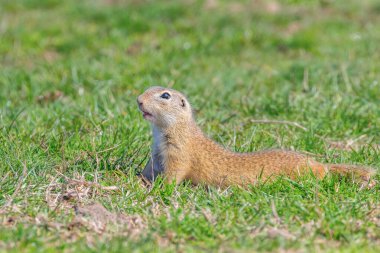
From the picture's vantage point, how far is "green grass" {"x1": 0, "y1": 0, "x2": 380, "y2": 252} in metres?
4.86

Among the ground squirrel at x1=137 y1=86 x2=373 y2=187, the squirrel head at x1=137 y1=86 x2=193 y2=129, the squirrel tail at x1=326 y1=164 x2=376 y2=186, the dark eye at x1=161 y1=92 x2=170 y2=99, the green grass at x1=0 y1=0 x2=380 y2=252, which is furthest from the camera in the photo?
the dark eye at x1=161 y1=92 x2=170 y2=99

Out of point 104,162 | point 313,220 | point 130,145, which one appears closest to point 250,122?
point 130,145

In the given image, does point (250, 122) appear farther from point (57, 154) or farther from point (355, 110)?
point (57, 154)

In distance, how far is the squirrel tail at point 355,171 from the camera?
5.80m

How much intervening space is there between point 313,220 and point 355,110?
9.93 ft

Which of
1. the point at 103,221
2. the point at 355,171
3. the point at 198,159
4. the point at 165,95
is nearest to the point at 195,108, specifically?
the point at 165,95

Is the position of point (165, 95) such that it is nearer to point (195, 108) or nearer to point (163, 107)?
point (163, 107)

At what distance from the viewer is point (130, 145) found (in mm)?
6668

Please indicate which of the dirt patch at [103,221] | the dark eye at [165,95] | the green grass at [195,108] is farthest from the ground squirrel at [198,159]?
the dirt patch at [103,221]

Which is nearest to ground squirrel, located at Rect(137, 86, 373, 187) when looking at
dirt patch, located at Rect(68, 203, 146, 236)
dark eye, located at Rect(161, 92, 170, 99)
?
dark eye, located at Rect(161, 92, 170, 99)

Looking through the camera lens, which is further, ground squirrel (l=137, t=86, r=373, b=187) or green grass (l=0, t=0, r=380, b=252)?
ground squirrel (l=137, t=86, r=373, b=187)

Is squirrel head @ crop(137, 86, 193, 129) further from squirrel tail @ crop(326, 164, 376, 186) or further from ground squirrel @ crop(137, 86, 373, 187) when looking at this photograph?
squirrel tail @ crop(326, 164, 376, 186)

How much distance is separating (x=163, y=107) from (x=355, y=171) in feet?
5.28

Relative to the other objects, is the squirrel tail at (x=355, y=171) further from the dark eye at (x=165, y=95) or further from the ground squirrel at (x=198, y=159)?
the dark eye at (x=165, y=95)
